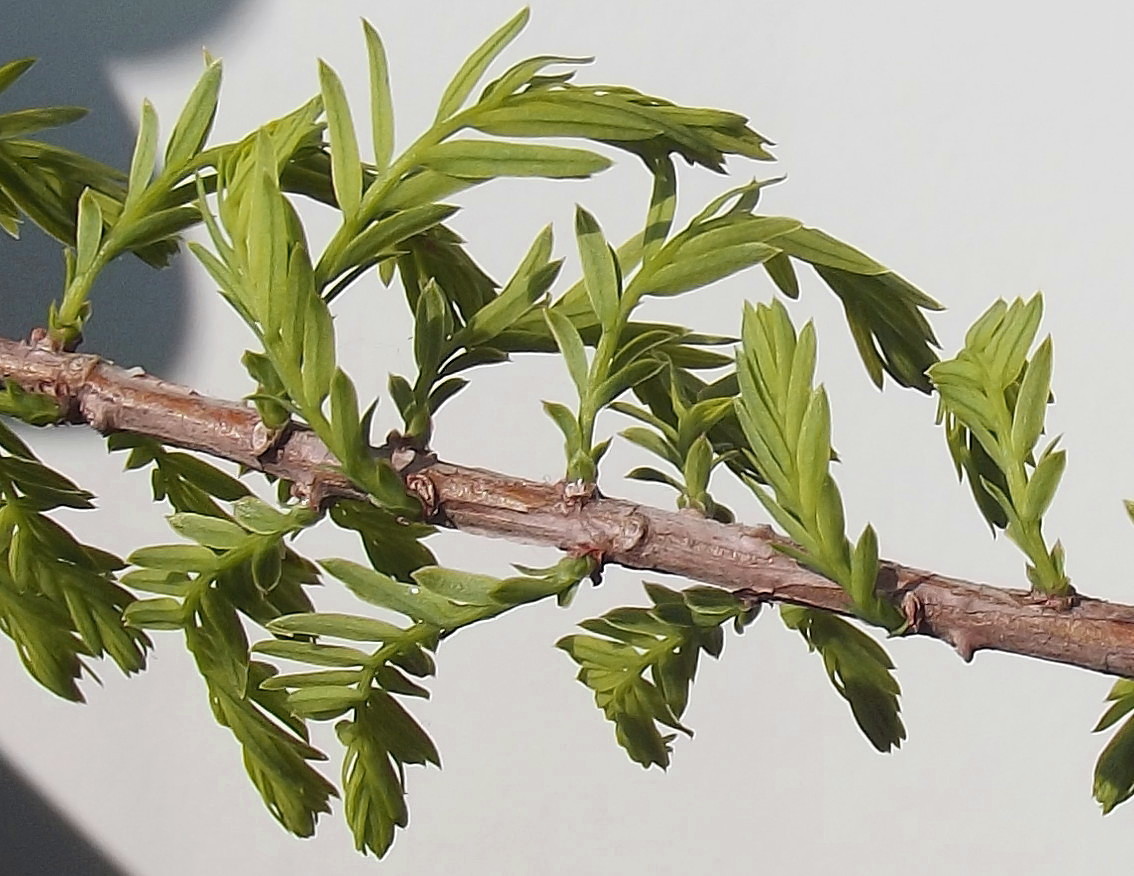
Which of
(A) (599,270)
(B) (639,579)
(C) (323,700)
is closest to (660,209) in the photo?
(A) (599,270)

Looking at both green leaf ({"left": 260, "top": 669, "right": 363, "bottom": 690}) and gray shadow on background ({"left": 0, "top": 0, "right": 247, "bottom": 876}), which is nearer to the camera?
green leaf ({"left": 260, "top": 669, "right": 363, "bottom": 690})

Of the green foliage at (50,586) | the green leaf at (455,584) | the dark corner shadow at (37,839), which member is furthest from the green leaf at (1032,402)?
the dark corner shadow at (37,839)

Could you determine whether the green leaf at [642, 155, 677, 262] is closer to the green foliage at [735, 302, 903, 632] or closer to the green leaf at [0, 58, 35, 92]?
the green foliage at [735, 302, 903, 632]

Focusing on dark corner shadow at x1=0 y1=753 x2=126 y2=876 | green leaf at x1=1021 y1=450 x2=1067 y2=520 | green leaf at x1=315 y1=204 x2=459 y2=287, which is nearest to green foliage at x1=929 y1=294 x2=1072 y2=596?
green leaf at x1=1021 y1=450 x2=1067 y2=520

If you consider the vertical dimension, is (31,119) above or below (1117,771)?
above

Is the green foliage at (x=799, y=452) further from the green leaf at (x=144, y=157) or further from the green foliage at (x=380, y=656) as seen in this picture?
the green leaf at (x=144, y=157)

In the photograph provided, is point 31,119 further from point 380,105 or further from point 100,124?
point 100,124
